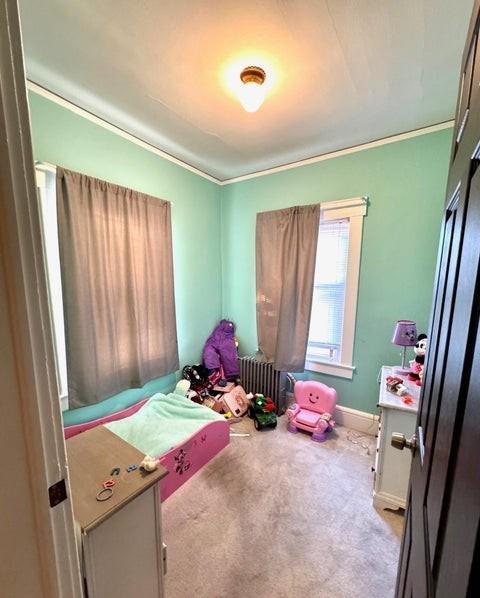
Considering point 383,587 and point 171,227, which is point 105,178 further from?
point 383,587

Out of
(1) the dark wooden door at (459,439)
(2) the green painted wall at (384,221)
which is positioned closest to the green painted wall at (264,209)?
(2) the green painted wall at (384,221)

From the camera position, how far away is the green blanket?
175cm

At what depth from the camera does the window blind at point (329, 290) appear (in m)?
2.43

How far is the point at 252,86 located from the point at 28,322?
168 centimetres

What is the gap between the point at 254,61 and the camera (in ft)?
4.49

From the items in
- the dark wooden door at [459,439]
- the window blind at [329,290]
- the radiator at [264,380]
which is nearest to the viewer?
the dark wooden door at [459,439]

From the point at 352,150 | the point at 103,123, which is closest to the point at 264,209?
the point at 352,150

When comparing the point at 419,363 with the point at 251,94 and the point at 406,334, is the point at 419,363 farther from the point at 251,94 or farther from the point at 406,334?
the point at 251,94

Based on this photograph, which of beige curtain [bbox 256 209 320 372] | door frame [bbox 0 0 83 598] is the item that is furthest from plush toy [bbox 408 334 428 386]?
door frame [bbox 0 0 83 598]

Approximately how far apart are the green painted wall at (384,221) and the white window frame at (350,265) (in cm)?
5

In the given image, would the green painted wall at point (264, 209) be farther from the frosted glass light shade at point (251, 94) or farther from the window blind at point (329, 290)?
the frosted glass light shade at point (251, 94)

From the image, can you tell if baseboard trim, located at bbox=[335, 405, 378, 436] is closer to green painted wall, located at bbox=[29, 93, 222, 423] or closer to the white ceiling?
green painted wall, located at bbox=[29, 93, 222, 423]

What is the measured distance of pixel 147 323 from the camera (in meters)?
2.26

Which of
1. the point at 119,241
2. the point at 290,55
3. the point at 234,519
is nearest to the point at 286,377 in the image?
the point at 234,519
